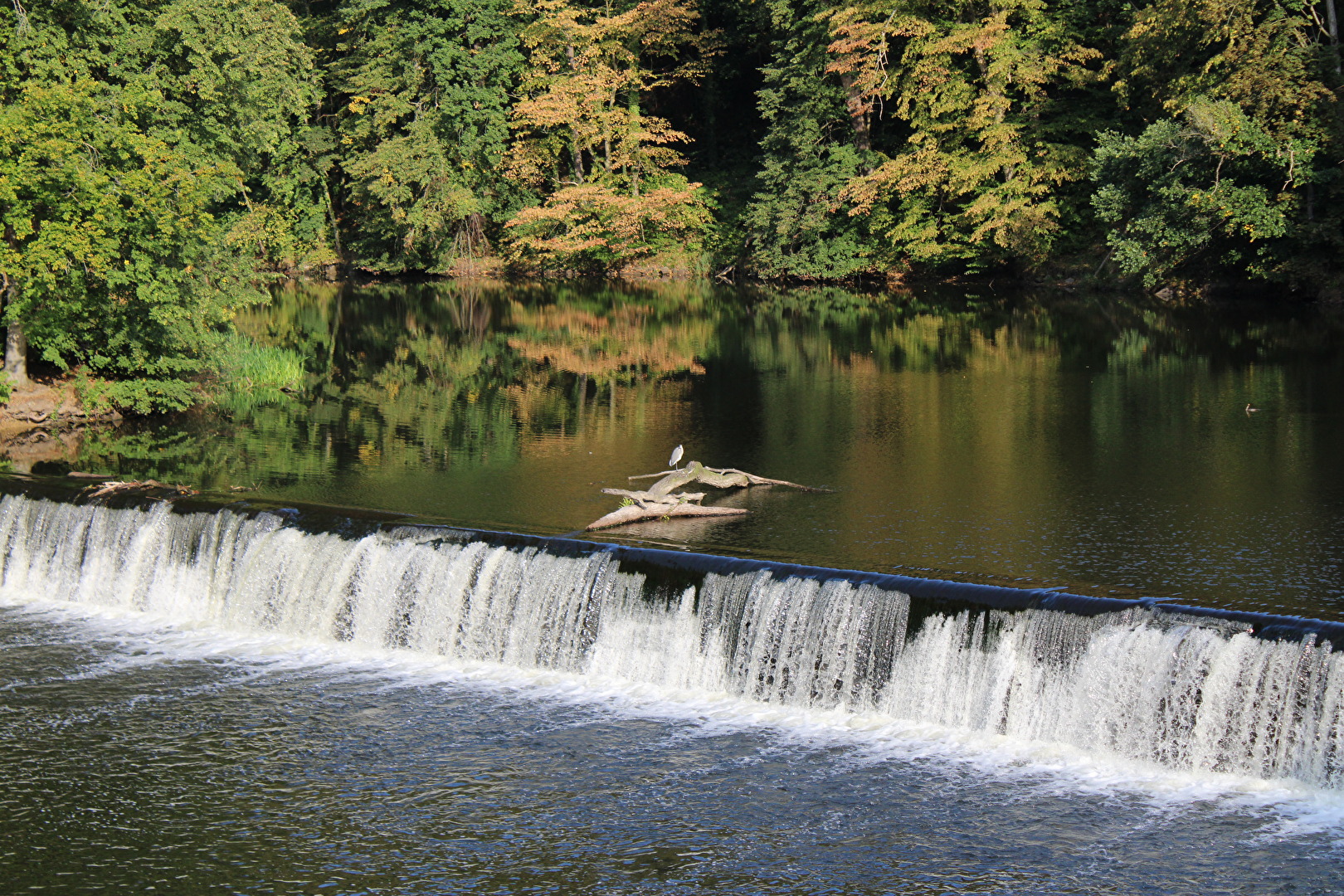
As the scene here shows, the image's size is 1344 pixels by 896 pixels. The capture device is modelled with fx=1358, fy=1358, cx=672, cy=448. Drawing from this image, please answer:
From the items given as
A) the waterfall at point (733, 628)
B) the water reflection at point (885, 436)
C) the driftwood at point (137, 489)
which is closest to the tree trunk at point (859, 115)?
the water reflection at point (885, 436)

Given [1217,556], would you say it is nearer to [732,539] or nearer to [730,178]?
[732,539]

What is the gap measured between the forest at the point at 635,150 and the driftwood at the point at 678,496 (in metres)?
A: 8.57

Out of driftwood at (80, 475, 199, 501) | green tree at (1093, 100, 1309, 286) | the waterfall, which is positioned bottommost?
the waterfall

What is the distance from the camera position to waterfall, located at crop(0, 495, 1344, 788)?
927 centimetres

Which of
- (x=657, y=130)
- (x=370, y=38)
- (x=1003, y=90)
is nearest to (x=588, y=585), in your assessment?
(x=1003, y=90)

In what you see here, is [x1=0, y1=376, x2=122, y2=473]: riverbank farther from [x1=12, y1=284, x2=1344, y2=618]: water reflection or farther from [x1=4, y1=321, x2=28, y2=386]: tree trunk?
[x1=12, y1=284, x2=1344, y2=618]: water reflection

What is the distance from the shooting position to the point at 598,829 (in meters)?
8.73

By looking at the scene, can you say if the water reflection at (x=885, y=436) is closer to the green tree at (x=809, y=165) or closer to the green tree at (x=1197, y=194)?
the green tree at (x=1197, y=194)

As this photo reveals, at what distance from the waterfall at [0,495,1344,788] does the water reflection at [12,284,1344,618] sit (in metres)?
1.51

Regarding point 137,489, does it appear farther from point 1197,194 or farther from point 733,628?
point 1197,194

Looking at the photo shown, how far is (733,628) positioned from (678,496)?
3913 millimetres

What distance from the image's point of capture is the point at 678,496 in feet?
48.8

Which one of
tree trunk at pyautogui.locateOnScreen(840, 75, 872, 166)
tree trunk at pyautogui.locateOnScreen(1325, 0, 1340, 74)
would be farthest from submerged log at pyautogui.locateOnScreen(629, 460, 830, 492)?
tree trunk at pyautogui.locateOnScreen(840, 75, 872, 166)

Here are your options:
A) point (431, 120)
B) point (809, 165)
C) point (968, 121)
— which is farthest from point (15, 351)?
point (431, 120)
